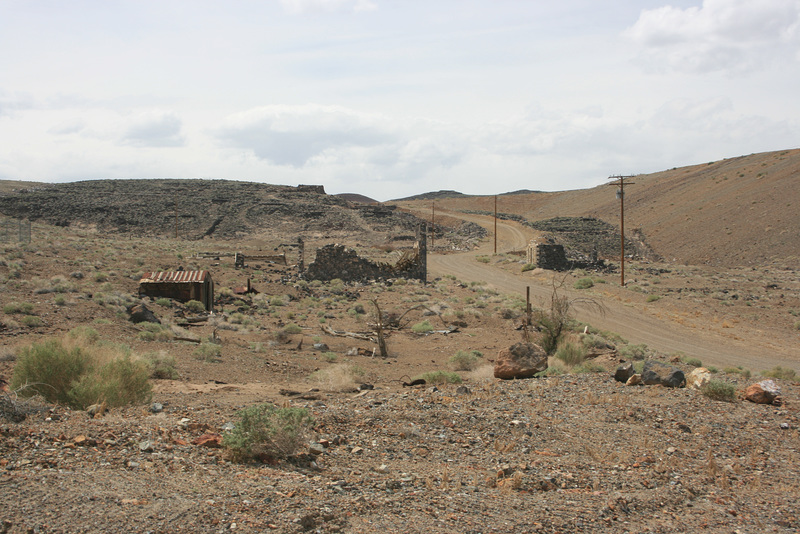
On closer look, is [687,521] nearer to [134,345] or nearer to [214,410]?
[214,410]

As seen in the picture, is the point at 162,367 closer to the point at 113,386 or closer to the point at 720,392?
the point at 113,386

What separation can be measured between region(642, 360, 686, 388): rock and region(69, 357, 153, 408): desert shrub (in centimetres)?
868

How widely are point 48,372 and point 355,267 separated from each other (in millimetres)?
24374

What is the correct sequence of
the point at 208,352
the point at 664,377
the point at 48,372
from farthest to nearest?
the point at 208,352, the point at 664,377, the point at 48,372

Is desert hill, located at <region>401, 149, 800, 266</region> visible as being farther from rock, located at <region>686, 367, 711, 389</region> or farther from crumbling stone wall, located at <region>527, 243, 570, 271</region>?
rock, located at <region>686, 367, 711, 389</region>

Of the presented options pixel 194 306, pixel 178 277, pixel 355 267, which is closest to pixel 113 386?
pixel 194 306

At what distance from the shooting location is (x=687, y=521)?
5.76 meters

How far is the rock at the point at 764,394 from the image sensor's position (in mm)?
9469

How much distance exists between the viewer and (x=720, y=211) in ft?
216

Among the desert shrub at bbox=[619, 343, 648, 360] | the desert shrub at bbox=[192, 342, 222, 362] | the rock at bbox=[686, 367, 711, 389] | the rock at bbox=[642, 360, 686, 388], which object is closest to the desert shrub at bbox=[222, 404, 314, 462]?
the desert shrub at bbox=[192, 342, 222, 362]

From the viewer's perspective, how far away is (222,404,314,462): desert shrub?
6.17 m

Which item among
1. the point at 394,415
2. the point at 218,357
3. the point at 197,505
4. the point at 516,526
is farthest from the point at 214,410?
the point at 218,357

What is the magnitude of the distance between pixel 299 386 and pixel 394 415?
142 inches

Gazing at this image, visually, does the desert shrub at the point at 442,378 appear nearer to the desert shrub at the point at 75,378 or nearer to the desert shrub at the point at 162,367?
the desert shrub at the point at 162,367
